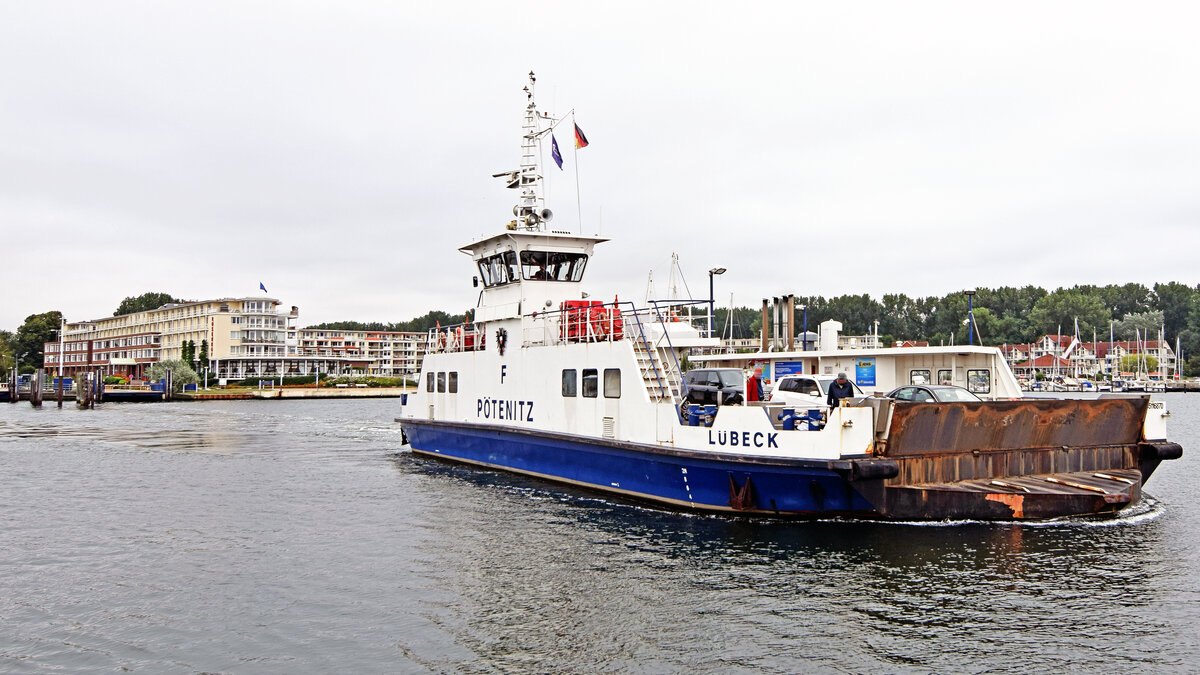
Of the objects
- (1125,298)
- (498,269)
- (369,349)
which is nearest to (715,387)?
(498,269)

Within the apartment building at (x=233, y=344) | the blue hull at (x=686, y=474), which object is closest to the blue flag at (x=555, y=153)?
the blue hull at (x=686, y=474)

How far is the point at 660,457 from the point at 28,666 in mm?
10541

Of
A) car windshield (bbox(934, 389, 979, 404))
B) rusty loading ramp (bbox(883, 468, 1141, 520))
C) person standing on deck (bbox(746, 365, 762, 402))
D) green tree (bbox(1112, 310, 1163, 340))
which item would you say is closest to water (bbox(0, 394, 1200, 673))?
rusty loading ramp (bbox(883, 468, 1141, 520))

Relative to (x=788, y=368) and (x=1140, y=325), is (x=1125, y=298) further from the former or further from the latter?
(x=788, y=368)

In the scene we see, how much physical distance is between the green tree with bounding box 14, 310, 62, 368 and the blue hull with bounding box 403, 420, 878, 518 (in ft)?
472

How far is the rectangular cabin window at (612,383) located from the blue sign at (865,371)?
399 inches

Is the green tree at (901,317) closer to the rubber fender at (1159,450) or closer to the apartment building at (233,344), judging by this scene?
the apartment building at (233,344)

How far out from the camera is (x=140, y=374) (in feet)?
448

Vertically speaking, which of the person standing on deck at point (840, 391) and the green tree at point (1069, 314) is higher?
the green tree at point (1069, 314)

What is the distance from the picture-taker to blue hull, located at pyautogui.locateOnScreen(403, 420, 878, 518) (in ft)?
48.4

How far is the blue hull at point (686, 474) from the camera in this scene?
14766mm

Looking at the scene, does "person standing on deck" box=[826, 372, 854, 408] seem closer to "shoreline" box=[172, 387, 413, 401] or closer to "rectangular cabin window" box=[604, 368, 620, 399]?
"rectangular cabin window" box=[604, 368, 620, 399]

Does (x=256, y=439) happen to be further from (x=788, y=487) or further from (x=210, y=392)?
(x=210, y=392)

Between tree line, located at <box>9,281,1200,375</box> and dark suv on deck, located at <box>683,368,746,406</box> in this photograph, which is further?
tree line, located at <box>9,281,1200,375</box>
